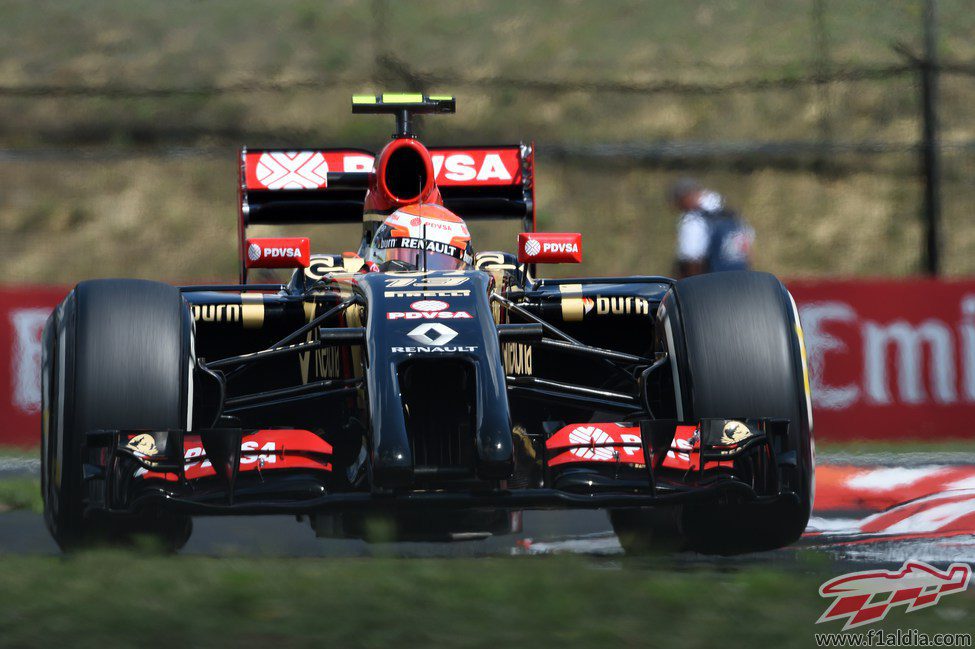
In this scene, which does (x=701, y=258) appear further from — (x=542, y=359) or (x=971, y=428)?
(x=542, y=359)

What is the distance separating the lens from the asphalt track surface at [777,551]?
5223mm

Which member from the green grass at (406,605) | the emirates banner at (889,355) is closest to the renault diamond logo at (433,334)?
the green grass at (406,605)

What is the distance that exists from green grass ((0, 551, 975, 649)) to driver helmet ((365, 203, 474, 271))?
1911mm

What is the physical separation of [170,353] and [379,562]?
101cm

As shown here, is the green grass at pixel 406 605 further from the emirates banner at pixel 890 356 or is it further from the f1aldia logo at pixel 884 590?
the emirates banner at pixel 890 356

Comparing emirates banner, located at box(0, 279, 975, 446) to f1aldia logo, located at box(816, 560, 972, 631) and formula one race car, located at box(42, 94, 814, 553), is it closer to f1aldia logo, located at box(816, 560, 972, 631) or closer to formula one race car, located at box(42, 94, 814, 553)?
formula one race car, located at box(42, 94, 814, 553)

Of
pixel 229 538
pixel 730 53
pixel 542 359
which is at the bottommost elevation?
pixel 229 538

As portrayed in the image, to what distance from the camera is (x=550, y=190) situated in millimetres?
17734

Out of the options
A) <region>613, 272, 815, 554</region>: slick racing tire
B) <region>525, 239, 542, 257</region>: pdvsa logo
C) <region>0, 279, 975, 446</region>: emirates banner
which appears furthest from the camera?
<region>0, 279, 975, 446</region>: emirates banner

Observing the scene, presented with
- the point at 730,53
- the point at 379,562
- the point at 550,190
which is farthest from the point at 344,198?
the point at 730,53

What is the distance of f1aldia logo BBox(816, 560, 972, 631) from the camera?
3861 mm

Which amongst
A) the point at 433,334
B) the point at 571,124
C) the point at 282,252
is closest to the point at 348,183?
the point at 282,252

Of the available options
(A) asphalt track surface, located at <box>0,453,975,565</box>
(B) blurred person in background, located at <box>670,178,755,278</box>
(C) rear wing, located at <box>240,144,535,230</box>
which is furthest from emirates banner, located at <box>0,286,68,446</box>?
(B) blurred person in background, located at <box>670,178,755,278</box>

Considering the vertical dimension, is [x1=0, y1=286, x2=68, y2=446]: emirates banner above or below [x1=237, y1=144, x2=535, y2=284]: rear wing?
below
